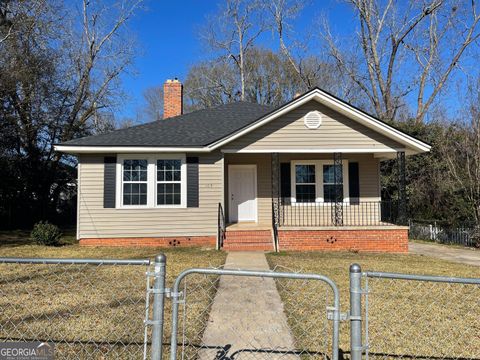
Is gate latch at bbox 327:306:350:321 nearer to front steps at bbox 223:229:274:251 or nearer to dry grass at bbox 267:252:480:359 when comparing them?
dry grass at bbox 267:252:480:359

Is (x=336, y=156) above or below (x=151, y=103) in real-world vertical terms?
below

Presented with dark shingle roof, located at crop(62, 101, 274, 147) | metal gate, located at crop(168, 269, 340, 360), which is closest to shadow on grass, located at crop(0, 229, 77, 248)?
dark shingle roof, located at crop(62, 101, 274, 147)

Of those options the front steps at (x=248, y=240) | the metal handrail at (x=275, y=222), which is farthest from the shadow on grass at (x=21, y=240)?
the metal handrail at (x=275, y=222)

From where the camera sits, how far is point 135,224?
40.3ft

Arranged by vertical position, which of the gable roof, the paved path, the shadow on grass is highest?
the gable roof

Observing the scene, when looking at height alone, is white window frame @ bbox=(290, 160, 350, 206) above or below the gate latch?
above

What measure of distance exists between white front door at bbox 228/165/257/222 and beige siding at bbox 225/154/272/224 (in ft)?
0.64

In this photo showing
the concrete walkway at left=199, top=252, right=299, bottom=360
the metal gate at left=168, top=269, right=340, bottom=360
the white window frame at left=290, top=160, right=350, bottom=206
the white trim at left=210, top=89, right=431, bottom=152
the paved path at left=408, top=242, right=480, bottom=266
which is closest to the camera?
the metal gate at left=168, top=269, right=340, bottom=360

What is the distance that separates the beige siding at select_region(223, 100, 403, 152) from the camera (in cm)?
1243

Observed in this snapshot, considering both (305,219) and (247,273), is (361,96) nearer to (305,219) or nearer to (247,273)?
(305,219)

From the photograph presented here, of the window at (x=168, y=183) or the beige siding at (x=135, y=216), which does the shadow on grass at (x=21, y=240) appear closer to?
the beige siding at (x=135, y=216)

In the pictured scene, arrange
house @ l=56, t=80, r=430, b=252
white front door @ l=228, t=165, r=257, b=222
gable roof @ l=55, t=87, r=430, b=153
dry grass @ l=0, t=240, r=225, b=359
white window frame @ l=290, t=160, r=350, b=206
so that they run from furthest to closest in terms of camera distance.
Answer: white front door @ l=228, t=165, r=257, b=222 → white window frame @ l=290, t=160, r=350, b=206 → gable roof @ l=55, t=87, r=430, b=153 → house @ l=56, t=80, r=430, b=252 → dry grass @ l=0, t=240, r=225, b=359

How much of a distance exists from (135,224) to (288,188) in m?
5.66

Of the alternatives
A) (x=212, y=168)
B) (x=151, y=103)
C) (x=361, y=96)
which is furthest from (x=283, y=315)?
(x=151, y=103)
